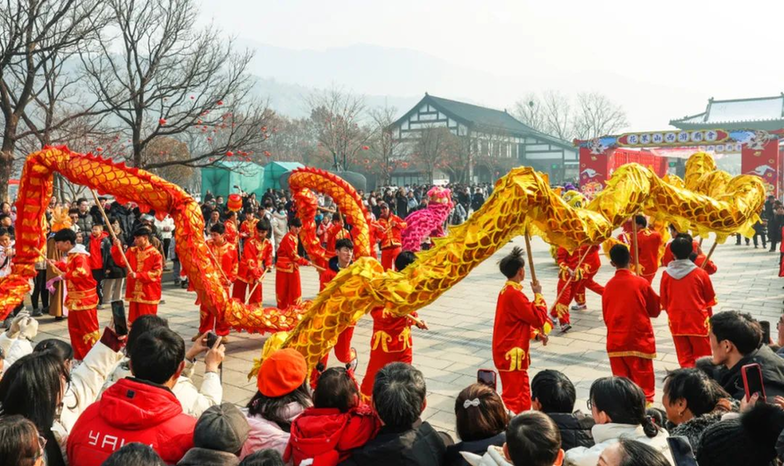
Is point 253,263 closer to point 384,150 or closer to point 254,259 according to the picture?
point 254,259

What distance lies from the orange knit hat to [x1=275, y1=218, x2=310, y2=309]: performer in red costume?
5.57 metres

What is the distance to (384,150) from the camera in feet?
109

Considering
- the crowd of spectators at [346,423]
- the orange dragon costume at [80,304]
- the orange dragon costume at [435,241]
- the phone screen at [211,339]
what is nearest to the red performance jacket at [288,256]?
the orange dragon costume at [435,241]

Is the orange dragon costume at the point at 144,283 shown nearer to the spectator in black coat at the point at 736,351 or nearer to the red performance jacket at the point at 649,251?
the spectator in black coat at the point at 736,351

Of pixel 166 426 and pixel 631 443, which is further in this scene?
pixel 166 426

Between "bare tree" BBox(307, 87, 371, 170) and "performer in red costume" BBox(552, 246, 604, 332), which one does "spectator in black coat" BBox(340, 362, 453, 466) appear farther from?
"bare tree" BBox(307, 87, 371, 170)

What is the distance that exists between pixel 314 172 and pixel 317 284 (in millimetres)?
4429

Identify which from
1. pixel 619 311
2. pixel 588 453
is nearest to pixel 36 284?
pixel 619 311

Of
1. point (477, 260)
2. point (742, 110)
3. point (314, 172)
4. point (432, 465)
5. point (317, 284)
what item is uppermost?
point (742, 110)

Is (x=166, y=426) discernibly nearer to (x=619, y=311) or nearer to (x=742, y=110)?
(x=619, y=311)

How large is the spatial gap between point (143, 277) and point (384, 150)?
90.0 ft

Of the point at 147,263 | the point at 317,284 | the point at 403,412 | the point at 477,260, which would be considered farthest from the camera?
the point at 317,284

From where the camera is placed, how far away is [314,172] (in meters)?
7.51

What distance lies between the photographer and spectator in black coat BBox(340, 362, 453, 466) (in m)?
2.37
